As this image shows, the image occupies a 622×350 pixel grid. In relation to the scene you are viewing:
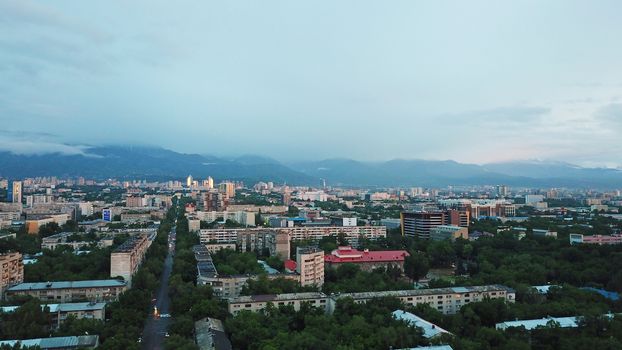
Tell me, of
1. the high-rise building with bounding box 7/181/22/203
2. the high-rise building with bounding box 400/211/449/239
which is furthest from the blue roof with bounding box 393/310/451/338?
the high-rise building with bounding box 7/181/22/203

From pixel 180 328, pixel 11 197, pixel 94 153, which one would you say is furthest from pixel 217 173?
pixel 180 328

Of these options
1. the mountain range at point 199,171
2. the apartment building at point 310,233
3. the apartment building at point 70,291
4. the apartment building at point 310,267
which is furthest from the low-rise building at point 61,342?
the mountain range at point 199,171

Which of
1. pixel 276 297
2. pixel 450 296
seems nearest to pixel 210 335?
pixel 276 297

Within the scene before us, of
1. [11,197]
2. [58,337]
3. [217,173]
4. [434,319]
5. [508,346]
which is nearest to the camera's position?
[508,346]

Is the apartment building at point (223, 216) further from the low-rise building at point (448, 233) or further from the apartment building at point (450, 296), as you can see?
the apartment building at point (450, 296)

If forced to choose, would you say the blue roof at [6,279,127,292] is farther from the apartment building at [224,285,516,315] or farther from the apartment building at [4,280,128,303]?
the apartment building at [224,285,516,315]

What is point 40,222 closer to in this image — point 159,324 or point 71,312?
point 71,312

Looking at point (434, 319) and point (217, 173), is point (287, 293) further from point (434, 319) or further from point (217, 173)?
point (217, 173)

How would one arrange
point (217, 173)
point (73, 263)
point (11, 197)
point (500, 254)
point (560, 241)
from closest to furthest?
1. point (73, 263)
2. point (500, 254)
3. point (560, 241)
4. point (11, 197)
5. point (217, 173)
